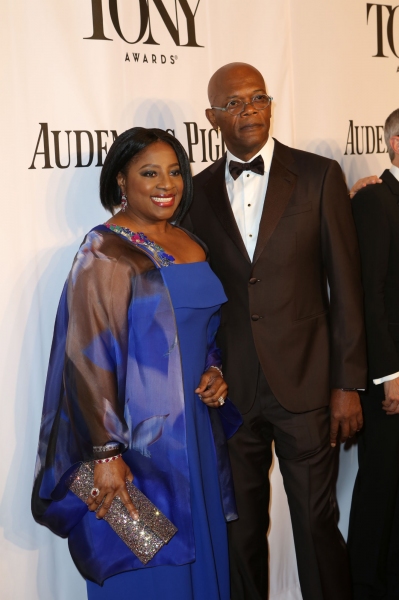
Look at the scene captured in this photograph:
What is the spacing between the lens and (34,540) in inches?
105

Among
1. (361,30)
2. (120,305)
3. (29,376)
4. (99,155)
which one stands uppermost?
(361,30)

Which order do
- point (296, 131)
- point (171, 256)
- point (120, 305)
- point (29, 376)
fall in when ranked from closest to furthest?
point (120, 305)
point (171, 256)
point (29, 376)
point (296, 131)

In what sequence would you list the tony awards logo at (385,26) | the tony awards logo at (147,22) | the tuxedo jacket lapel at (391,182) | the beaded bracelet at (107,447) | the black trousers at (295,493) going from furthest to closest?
1. the tony awards logo at (385,26)
2. the tuxedo jacket lapel at (391,182)
3. the tony awards logo at (147,22)
4. the black trousers at (295,493)
5. the beaded bracelet at (107,447)

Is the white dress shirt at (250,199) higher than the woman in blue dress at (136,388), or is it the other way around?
the white dress shirt at (250,199)

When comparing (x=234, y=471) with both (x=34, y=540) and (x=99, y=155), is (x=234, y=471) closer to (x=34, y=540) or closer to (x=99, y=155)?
(x=34, y=540)

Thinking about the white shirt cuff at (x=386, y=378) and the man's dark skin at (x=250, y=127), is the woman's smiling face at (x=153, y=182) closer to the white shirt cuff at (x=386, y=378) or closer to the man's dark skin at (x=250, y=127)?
the man's dark skin at (x=250, y=127)

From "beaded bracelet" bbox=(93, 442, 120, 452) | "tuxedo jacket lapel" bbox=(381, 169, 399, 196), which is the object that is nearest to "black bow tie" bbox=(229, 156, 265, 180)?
"tuxedo jacket lapel" bbox=(381, 169, 399, 196)

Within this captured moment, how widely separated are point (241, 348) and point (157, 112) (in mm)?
986

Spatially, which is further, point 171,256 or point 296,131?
point 296,131

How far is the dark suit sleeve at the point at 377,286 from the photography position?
264 centimetres

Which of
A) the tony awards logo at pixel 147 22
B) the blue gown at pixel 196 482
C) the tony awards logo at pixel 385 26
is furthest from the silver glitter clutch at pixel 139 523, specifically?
the tony awards logo at pixel 385 26

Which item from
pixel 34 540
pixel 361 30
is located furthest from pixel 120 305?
pixel 361 30

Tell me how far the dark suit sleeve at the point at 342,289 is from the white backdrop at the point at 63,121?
75cm

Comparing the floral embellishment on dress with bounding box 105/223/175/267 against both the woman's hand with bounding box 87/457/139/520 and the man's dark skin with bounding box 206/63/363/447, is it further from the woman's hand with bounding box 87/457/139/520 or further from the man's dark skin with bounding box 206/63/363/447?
the woman's hand with bounding box 87/457/139/520
